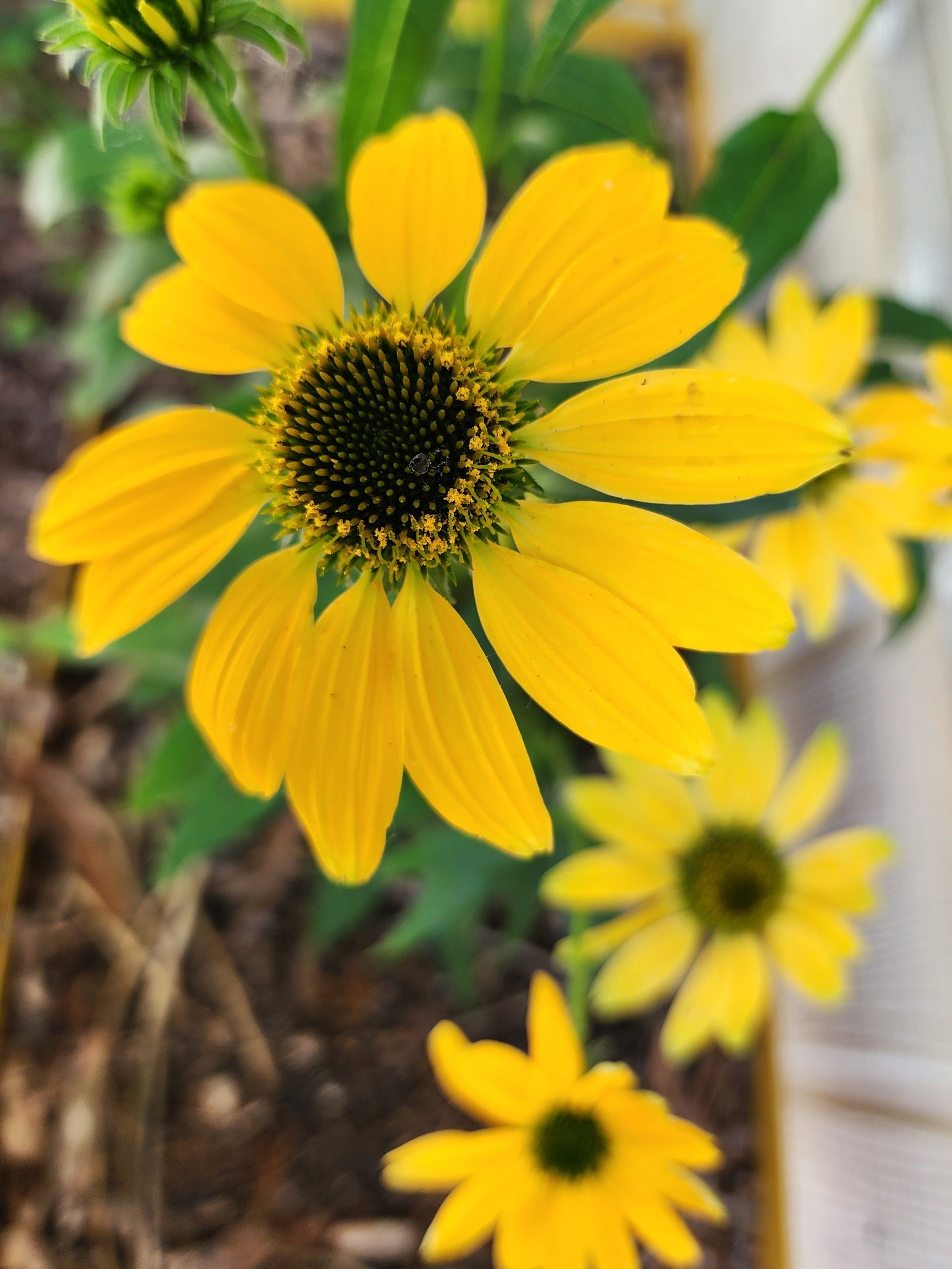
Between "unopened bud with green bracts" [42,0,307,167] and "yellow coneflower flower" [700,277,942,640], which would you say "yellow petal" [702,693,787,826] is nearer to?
"yellow coneflower flower" [700,277,942,640]

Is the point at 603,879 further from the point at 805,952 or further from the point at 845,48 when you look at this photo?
the point at 845,48

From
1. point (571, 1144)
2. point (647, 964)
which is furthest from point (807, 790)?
point (571, 1144)

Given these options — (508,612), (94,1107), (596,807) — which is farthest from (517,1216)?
(94,1107)

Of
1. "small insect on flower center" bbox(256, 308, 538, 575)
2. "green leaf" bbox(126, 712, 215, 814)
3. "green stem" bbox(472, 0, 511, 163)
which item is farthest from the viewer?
"green leaf" bbox(126, 712, 215, 814)

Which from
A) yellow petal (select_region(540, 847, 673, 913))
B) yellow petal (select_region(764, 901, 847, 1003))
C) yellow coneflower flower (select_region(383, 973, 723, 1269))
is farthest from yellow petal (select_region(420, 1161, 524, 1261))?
yellow petal (select_region(764, 901, 847, 1003))

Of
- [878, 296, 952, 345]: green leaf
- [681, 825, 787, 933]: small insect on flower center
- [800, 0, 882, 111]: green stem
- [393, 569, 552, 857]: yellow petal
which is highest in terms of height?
[800, 0, 882, 111]: green stem

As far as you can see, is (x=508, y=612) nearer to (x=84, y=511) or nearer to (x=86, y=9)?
(x=84, y=511)

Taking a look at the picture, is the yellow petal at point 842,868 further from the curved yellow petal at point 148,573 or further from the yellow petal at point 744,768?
the curved yellow petal at point 148,573
